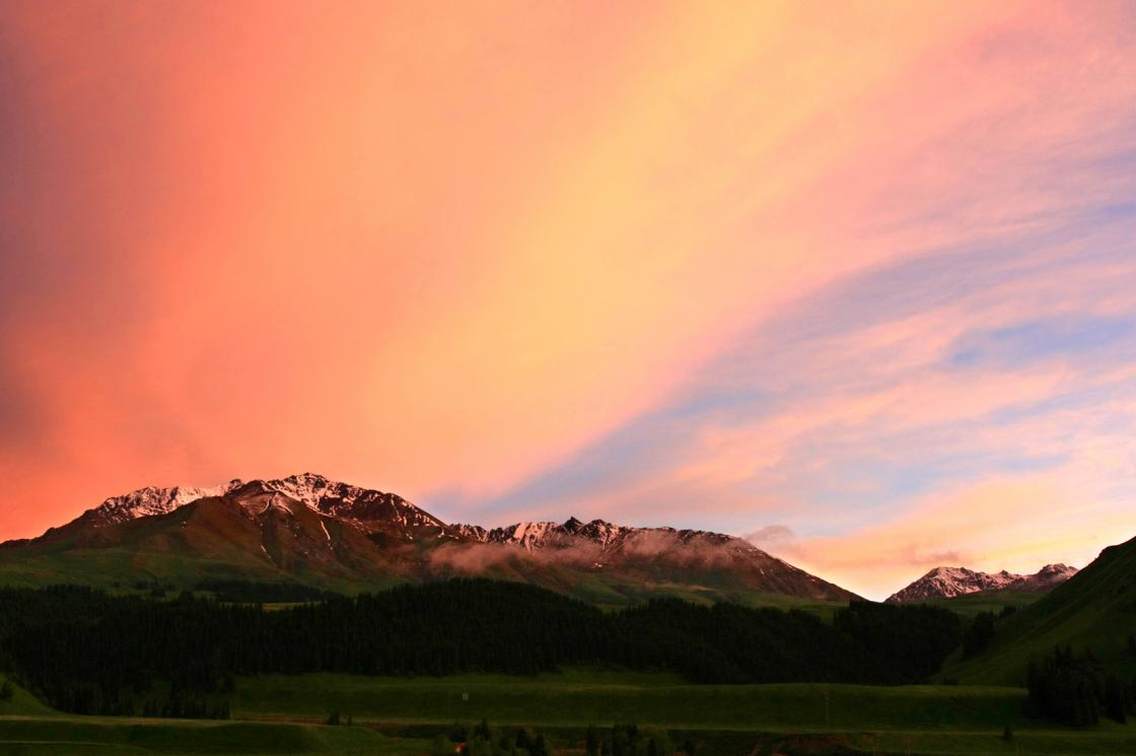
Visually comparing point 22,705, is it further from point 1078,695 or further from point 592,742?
point 1078,695

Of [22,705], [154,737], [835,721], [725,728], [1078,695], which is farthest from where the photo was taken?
[835,721]

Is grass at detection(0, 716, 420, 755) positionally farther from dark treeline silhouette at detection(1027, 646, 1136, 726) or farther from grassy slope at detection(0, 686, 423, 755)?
dark treeline silhouette at detection(1027, 646, 1136, 726)

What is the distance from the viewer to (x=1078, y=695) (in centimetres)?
17425

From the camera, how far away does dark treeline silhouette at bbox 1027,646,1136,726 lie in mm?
172875

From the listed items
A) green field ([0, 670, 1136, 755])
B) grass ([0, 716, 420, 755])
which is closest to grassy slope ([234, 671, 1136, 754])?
green field ([0, 670, 1136, 755])

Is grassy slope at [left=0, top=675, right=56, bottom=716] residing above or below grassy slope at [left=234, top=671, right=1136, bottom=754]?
above

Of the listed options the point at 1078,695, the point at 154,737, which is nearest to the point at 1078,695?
the point at 1078,695

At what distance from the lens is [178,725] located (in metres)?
133

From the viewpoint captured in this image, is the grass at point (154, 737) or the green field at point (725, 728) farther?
the green field at point (725, 728)

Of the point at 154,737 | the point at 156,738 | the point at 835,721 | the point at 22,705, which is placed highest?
the point at 22,705

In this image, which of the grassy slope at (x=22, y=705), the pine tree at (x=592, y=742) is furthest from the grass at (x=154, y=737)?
the grassy slope at (x=22, y=705)

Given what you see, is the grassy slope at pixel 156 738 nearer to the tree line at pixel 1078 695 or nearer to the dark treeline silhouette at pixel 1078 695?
the dark treeline silhouette at pixel 1078 695

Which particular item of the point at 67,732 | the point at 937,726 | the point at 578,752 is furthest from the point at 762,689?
the point at 67,732

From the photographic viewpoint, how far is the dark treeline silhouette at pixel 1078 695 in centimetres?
17288
